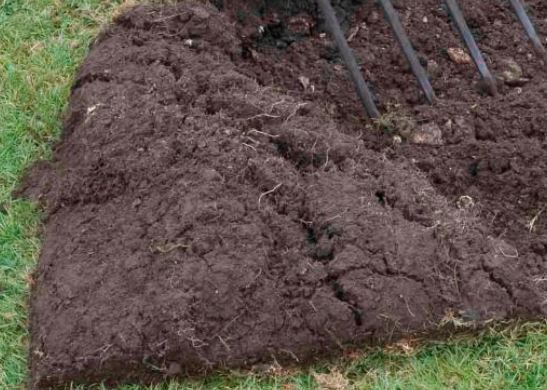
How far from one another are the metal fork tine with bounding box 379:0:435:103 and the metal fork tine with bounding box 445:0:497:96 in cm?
21

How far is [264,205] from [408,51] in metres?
1.00

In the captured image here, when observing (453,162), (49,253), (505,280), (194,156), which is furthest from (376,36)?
(49,253)

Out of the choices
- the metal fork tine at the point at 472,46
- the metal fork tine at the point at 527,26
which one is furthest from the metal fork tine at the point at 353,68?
the metal fork tine at the point at 527,26

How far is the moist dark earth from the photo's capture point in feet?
8.17

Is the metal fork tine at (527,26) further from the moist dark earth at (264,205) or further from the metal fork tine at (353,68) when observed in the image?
the metal fork tine at (353,68)

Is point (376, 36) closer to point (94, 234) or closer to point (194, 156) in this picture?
point (194, 156)

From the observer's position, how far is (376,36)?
142 inches

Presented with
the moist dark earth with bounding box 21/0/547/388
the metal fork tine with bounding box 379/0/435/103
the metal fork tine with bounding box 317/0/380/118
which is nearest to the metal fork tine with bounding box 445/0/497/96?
the moist dark earth with bounding box 21/0/547/388

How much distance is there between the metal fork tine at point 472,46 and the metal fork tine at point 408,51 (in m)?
0.21

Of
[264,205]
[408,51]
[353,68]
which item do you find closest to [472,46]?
[408,51]

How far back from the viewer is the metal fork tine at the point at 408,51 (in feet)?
10.7

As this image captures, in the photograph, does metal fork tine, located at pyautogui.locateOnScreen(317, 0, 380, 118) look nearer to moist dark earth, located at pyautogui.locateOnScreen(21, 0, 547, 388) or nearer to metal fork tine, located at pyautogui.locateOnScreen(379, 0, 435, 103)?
moist dark earth, located at pyautogui.locateOnScreen(21, 0, 547, 388)

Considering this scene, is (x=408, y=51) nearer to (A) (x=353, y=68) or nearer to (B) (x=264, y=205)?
(A) (x=353, y=68)

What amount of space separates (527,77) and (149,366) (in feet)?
6.44
